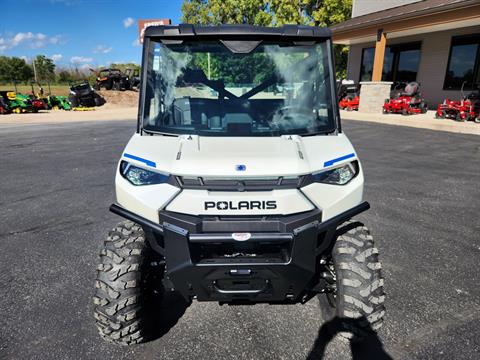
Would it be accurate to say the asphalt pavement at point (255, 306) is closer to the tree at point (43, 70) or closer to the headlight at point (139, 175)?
the headlight at point (139, 175)

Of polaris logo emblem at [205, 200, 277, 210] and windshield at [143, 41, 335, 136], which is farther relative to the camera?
windshield at [143, 41, 335, 136]

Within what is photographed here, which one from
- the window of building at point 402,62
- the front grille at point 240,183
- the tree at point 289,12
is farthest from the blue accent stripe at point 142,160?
Result: the tree at point 289,12

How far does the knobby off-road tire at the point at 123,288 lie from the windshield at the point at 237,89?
89 cm

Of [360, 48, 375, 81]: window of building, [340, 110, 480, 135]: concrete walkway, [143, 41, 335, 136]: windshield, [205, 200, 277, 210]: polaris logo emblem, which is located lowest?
[340, 110, 480, 135]: concrete walkway

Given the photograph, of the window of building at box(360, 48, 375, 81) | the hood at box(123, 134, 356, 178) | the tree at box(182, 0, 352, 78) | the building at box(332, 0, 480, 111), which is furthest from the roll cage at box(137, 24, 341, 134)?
the tree at box(182, 0, 352, 78)

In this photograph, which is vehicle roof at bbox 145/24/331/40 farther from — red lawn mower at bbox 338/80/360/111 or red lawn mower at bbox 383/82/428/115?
red lawn mower at bbox 338/80/360/111

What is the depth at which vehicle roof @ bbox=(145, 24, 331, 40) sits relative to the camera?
7.95ft

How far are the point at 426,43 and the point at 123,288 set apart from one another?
776 inches

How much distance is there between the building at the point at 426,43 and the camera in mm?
13172

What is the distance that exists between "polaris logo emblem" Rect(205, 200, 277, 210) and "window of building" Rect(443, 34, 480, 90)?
1654cm

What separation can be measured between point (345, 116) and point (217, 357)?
15057 mm

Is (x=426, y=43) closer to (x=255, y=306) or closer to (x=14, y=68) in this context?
(x=255, y=306)

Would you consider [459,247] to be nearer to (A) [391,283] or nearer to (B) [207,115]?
(A) [391,283]

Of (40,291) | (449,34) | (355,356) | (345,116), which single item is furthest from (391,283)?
(449,34)
